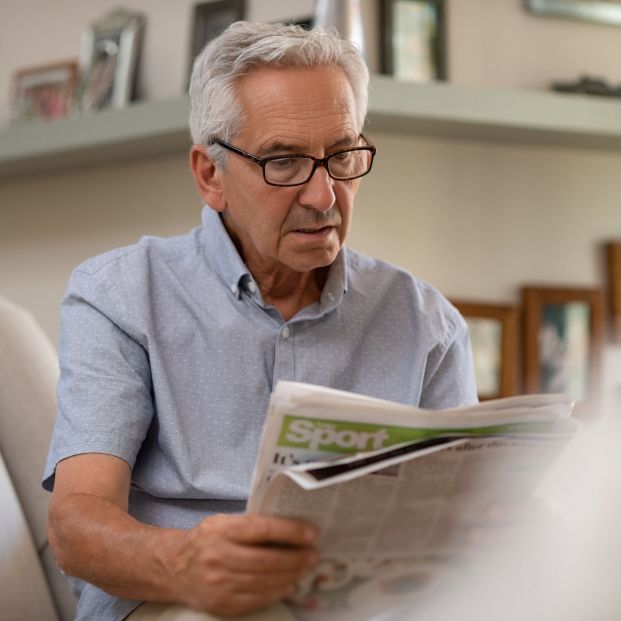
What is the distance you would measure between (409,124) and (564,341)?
75 cm

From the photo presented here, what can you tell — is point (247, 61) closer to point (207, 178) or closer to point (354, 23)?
point (207, 178)

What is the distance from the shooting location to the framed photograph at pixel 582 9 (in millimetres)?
2557

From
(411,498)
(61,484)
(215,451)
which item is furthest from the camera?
(215,451)

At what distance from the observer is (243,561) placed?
863 millimetres

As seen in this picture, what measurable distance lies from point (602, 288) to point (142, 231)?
4.32 feet

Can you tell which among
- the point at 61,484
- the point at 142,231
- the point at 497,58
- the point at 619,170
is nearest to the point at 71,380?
the point at 61,484

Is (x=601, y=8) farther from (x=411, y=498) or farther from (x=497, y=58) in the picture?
(x=411, y=498)

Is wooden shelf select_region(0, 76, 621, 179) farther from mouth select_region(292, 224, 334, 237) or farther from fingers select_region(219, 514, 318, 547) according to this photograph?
fingers select_region(219, 514, 318, 547)

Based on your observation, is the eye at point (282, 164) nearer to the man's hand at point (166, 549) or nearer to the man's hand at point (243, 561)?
the man's hand at point (166, 549)

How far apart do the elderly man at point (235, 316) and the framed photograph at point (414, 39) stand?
3.53ft

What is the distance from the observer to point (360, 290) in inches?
56.7

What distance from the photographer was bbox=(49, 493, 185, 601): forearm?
3.13ft

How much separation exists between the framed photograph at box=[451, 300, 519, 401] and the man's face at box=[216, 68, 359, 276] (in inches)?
48.8

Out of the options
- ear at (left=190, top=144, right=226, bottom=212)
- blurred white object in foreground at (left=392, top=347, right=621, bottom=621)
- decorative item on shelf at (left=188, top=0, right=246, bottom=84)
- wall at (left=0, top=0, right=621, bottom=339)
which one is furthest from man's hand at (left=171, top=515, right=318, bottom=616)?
decorative item on shelf at (left=188, top=0, right=246, bottom=84)
